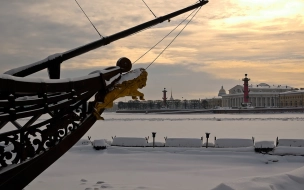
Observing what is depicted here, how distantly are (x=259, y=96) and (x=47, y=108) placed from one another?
92.0 meters

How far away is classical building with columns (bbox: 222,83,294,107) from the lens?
9256cm

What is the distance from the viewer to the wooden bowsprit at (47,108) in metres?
4.49

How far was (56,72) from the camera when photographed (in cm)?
604

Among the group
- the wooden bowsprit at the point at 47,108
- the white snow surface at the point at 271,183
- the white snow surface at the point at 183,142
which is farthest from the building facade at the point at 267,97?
the wooden bowsprit at the point at 47,108

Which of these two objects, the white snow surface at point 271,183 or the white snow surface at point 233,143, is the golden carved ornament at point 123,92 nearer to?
the white snow surface at point 271,183

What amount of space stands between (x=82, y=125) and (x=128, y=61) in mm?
1317

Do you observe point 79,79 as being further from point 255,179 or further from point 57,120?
point 255,179

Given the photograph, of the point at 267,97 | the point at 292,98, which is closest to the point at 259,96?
the point at 267,97

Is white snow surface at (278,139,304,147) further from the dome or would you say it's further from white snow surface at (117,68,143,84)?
the dome

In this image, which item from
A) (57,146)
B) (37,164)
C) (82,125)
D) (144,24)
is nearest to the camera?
(37,164)

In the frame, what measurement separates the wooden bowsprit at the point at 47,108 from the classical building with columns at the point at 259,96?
8824 cm

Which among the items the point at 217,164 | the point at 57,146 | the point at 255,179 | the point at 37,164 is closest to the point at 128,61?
the point at 57,146

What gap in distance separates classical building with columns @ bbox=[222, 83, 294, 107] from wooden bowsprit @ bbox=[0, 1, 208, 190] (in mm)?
88239

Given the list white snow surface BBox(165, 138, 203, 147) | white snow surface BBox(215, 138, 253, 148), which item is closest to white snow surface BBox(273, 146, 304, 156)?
white snow surface BBox(215, 138, 253, 148)
